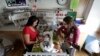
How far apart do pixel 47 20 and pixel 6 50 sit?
87cm

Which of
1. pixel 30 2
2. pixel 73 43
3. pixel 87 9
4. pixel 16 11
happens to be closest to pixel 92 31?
pixel 87 9

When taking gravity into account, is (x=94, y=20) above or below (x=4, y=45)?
above

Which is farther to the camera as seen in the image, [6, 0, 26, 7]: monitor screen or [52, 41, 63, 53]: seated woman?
[6, 0, 26, 7]: monitor screen

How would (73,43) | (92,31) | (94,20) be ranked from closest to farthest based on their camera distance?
(73,43)
(94,20)
(92,31)

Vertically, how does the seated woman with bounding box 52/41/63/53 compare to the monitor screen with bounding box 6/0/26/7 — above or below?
below

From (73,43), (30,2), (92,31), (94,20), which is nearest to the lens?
(73,43)

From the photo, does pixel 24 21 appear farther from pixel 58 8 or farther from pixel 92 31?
pixel 92 31

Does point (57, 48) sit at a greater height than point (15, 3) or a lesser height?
lesser

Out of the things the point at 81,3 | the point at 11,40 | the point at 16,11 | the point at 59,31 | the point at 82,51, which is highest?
the point at 81,3

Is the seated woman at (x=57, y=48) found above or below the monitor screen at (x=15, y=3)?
below

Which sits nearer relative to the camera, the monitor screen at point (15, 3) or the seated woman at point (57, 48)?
the seated woman at point (57, 48)

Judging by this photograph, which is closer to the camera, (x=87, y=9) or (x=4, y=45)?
(x=87, y=9)

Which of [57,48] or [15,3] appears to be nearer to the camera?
[57,48]

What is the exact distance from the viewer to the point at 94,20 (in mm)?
2295
